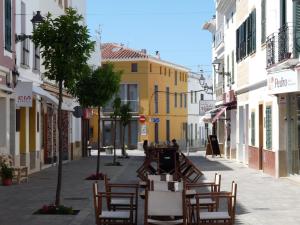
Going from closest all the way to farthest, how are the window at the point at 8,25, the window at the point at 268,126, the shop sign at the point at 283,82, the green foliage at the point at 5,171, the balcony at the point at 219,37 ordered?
the shop sign at the point at 283,82, the green foliage at the point at 5,171, the window at the point at 8,25, the window at the point at 268,126, the balcony at the point at 219,37

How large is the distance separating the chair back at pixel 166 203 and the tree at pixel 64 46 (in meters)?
4.66

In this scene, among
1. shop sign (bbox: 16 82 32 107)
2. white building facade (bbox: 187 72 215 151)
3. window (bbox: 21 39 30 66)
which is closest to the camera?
shop sign (bbox: 16 82 32 107)

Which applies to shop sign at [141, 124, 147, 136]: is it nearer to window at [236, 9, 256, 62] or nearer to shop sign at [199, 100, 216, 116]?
shop sign at [199, 100, 216, 116]

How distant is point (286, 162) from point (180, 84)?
184 feet

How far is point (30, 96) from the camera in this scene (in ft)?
73.3

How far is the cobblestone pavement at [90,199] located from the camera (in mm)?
12805

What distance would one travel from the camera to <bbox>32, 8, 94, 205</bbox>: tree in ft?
46.0

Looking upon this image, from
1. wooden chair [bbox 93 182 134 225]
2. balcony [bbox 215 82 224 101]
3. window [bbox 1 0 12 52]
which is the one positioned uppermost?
window [bbox 1 0 12 52]

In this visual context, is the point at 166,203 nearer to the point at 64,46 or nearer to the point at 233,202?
the point at 233,202

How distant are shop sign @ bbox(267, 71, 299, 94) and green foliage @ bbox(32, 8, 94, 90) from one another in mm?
7709

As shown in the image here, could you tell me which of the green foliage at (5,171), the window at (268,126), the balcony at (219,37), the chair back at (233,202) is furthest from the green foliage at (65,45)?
the balcony at (219,37)

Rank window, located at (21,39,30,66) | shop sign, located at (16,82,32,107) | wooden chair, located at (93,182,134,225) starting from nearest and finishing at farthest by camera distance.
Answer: wooden chair, located at (93,182,134,225)
shop sign, located at (16,82,32,107)
window, located at (21,39,30,66)

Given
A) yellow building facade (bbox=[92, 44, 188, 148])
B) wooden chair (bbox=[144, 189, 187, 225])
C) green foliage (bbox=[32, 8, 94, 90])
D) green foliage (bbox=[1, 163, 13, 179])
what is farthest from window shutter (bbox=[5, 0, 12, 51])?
yellow building facade (bbox=[92, 44, 188, 148])

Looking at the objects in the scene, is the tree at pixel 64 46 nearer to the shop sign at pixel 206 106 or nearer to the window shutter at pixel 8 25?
the window shutter at pixel 8 25
